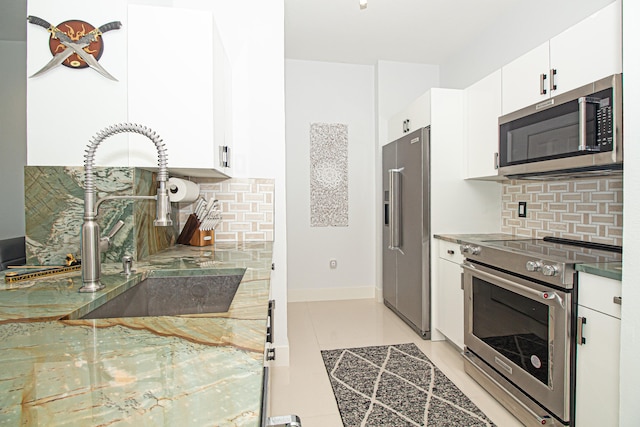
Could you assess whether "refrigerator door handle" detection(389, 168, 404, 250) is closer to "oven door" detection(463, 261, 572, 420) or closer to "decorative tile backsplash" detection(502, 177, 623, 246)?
"decorative tile backsplash" detection(502, 177, 623, 246)

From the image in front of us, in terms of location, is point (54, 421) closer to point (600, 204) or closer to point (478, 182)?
point (600, 204)

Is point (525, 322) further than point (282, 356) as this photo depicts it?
No

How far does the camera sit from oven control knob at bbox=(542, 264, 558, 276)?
4.89 ft

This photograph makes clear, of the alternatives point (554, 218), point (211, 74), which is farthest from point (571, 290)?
point (211, 74)

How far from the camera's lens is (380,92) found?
3.86m

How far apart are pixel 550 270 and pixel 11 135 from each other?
455cm

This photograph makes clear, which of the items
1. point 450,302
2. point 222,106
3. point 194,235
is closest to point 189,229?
point 194,235

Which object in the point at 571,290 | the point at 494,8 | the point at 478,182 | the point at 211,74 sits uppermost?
the point at 494,8

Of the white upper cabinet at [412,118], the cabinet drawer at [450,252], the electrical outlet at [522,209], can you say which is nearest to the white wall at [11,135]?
the white upper cabinet at [412,118]

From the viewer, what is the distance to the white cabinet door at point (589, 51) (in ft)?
4.83

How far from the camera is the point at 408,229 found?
3.03 meters

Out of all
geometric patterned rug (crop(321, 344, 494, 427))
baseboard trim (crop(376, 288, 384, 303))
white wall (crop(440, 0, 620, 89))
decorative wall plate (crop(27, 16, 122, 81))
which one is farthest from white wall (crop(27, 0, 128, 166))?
baseboard trim (crop(376, 288, 384, 303))

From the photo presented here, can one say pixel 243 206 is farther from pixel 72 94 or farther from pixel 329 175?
pixel 329 175

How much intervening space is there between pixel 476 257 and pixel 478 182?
0.95 meters
